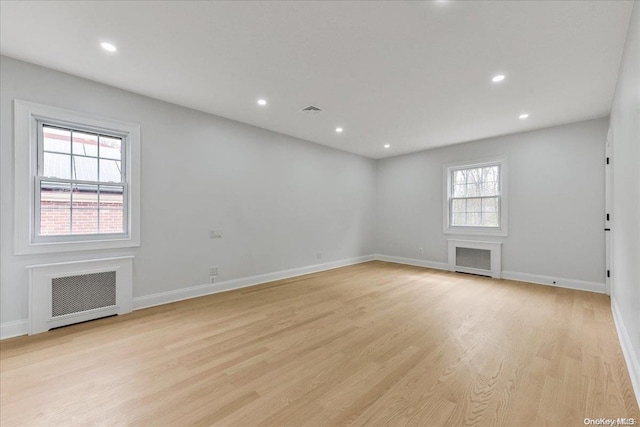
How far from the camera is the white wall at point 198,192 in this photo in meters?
2.71

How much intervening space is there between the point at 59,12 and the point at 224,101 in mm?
1734

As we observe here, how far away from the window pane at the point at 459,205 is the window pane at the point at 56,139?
642 cm

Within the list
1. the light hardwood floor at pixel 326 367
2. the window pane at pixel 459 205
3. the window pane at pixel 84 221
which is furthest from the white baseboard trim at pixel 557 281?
the window pane at pixel 84 221

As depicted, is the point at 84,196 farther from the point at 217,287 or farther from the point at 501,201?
the point at 501,201

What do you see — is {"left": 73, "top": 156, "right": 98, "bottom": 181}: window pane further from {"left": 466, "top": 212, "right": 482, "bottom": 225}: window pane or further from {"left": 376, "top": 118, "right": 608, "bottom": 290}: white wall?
{"left": 466, "top": 212, "right": 482, "bottom": 225}: window pane

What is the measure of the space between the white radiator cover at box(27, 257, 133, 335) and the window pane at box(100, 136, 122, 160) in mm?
1280

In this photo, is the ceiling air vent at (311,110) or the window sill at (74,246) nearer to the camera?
the window sill at (74,246)

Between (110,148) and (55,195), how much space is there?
788 mm

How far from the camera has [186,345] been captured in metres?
2.47

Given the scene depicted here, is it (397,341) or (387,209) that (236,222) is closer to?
(397,341)

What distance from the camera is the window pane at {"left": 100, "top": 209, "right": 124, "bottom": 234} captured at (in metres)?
3.26

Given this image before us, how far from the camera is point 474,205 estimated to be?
550 centimetres

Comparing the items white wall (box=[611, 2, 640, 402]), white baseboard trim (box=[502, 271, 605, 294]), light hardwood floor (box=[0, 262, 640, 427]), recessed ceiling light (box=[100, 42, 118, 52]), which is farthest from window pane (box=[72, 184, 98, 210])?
white baseboard trim (box=[502, 271, 605, 294])

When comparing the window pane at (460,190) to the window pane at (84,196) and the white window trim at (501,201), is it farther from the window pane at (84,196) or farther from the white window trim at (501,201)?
the window pane at (84,196)
